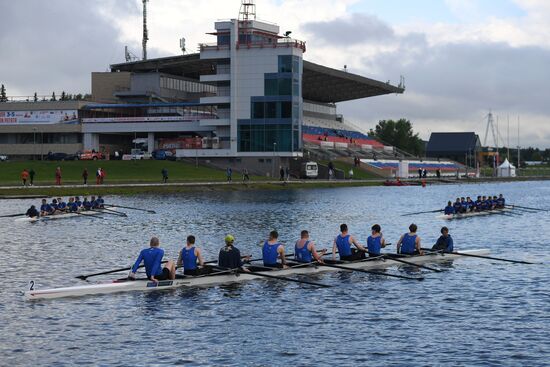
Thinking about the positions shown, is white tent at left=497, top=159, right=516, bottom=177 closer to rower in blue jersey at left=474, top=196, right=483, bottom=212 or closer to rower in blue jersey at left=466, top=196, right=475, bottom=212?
rower in blue jersey at left=474, top=196, right=483, bottom=212

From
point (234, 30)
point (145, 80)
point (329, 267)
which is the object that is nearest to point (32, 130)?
point (145, 80)

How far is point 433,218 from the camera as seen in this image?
7162cm

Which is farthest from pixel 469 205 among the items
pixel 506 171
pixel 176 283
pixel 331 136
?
pixel 506 171

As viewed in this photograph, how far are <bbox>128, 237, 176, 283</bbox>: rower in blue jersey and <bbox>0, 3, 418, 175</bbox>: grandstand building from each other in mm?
104116

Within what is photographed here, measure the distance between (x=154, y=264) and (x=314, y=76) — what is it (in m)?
138

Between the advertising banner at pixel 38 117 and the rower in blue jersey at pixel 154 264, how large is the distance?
396ft

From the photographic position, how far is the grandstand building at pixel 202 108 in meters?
135

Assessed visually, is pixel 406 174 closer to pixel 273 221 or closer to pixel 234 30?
pixel 234 30

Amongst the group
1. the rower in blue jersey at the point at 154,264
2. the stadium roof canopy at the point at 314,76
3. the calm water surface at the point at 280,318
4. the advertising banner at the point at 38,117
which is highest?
the stadium roof canopy at the point at 314,76

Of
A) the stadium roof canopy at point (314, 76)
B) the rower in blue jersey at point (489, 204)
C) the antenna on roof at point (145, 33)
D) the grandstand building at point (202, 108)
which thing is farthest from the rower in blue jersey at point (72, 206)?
the antenna on roof at point (145, 33)

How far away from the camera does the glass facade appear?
134625 millimetres

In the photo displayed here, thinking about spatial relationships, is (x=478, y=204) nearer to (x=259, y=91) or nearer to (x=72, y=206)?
(x=72, y=206)

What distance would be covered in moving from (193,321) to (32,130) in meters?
128

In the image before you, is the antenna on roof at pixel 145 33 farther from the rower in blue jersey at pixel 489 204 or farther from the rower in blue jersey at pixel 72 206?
the rower in blue jersey at pixel 489 204
